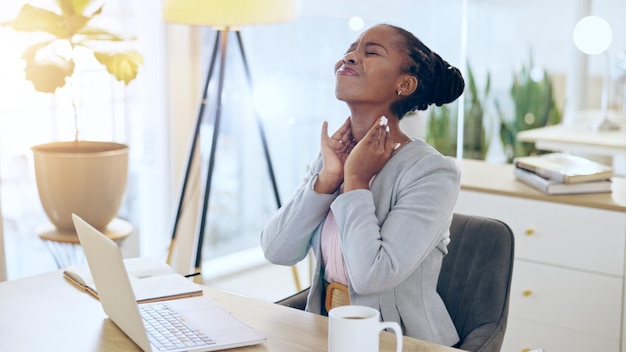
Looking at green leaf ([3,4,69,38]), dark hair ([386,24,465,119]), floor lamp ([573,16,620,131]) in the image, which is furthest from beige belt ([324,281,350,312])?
floor lamp ([573,16,620,131])

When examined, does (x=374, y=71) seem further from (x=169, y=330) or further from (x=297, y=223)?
(x=169, y=330)

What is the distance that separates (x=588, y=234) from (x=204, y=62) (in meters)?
2.00

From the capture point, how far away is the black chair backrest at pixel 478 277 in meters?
1.91

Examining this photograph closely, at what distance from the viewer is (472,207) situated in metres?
2.85

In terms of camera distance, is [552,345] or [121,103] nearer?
[552,345]

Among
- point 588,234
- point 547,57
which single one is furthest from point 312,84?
point 588,234

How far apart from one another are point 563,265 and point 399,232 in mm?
1106

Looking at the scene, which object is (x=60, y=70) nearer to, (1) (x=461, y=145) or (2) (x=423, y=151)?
(2) (x=423, y=151)

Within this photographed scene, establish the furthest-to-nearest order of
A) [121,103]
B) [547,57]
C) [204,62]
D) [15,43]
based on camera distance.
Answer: [547,57] < [204,62] < [121,103] < [15,43]

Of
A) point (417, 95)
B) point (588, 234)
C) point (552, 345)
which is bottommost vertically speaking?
point (552, 345)

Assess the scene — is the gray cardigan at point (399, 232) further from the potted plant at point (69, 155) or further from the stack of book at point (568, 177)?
the potted plant at point (69, 155)

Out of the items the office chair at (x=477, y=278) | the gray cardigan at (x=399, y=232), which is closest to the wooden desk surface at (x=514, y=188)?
the office chair at (x=477, y=278)

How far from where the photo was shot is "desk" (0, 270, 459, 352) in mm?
1579

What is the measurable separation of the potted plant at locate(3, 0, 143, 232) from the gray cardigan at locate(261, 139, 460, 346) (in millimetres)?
1128
